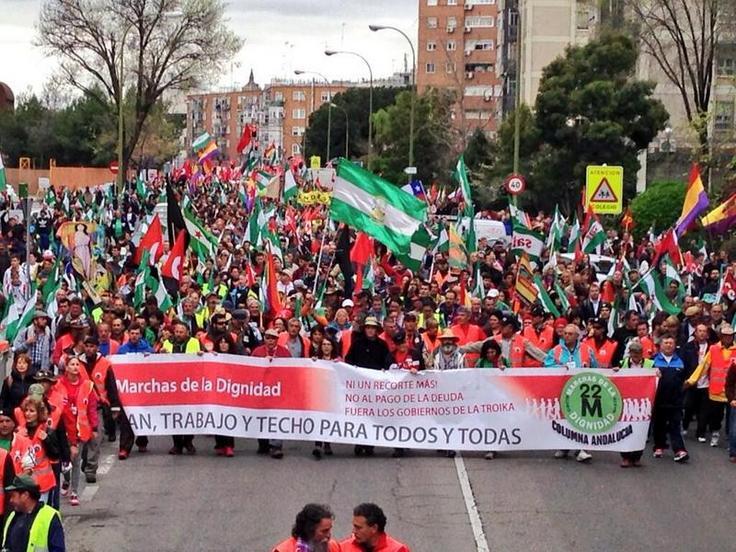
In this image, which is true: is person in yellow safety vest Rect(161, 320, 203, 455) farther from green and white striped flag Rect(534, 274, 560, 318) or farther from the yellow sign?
the yellow sign

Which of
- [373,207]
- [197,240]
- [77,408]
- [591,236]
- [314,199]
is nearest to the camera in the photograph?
[77,408]

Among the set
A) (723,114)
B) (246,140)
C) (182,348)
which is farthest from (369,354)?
(246,140)

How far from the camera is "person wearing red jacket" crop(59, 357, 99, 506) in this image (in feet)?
45.0

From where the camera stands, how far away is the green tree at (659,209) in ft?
135

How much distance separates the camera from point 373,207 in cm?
2080

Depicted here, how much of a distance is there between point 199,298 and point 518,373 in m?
5.69

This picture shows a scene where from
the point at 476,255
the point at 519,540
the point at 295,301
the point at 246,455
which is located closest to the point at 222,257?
the point at 476,255

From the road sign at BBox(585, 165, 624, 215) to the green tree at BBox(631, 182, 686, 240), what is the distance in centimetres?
850

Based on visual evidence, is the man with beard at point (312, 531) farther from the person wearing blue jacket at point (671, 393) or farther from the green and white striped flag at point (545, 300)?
the green and white striped flag at point (545, 300)

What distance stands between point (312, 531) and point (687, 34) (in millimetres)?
51308

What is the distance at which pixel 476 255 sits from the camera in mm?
26797

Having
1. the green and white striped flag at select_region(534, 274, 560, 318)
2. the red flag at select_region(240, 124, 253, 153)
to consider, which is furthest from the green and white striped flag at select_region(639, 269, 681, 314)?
the red flag at select_region(240, 124, 253, 153)

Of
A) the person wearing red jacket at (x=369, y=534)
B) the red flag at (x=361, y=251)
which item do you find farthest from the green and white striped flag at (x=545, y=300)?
the person wearing red jacket at (x=369, y=534)

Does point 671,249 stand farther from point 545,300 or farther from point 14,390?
point 14,390
